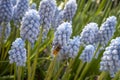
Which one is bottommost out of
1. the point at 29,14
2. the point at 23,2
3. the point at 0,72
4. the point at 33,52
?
the point at 0,72

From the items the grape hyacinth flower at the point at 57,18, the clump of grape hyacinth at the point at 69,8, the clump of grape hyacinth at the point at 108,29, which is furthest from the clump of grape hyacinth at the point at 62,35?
the grape hyacinth flower at the point at 57,18

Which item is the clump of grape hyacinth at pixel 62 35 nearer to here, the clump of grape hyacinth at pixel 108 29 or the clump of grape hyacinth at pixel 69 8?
the clump of grape hyacinth at pixel 108 29

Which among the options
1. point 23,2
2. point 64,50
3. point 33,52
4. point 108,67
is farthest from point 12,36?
point 108,67

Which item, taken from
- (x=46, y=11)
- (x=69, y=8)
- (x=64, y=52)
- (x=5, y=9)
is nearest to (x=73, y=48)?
(x=64, y=52)

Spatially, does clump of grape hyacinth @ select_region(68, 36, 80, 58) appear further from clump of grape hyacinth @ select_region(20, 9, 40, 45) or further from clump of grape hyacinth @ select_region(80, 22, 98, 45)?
clump of grape hyacinth @ select_region(20, 9, 40, 45)

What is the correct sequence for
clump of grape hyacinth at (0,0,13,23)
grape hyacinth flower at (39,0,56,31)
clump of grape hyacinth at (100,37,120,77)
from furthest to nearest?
clump of grape hyacinth at (0,0,13,23)
grape hyacinth flower at (39,0,56,31)
clump of grape hyacinth at (100,37,120,77)

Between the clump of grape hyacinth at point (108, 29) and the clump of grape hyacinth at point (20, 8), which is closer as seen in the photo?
the clump of grape hyacinth at point (108, 29)

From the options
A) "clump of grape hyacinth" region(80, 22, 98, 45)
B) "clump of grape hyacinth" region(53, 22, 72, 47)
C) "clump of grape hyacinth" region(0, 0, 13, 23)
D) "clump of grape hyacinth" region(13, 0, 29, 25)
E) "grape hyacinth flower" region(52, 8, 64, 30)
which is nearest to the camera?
"clump of grape hyacinth" region(53, 22, 72, 47)

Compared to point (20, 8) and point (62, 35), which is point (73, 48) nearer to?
point (62, 35)

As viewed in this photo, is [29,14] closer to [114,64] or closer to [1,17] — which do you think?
[1,17]

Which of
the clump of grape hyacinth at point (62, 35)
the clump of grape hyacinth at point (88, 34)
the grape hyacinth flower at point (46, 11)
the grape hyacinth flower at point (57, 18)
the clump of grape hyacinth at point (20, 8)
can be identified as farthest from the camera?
the grape hyacinth flower at point (57, 18)

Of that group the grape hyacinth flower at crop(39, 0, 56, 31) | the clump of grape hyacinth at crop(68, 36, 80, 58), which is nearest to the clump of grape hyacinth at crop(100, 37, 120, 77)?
the clump of grape hyacinth at crop(68, 36, 80, 58)
